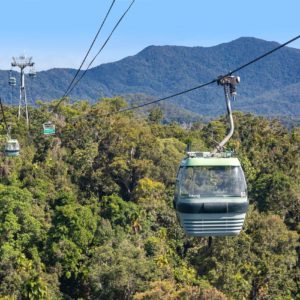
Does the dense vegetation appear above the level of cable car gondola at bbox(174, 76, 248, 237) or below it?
below

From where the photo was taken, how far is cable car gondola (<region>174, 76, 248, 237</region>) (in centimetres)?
959

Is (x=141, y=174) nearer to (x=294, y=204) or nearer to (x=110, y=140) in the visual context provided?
(x=110, y=140)

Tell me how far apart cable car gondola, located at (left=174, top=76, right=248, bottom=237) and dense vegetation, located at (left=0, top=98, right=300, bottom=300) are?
1467 cm

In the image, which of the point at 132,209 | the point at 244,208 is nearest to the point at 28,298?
the point at 132,209

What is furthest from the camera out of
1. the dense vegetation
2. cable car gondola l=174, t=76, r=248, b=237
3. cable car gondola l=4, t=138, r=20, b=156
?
the dense vegetation

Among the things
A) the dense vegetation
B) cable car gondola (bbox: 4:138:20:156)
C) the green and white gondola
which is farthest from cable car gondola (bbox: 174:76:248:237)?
cable car gondola (bbox: 4:138:20:156)

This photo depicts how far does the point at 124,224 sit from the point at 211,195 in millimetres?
23859

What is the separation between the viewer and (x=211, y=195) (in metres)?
9.71

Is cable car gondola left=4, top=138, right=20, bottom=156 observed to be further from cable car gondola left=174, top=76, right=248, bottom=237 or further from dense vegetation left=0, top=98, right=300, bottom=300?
cable car gondola left=174, top=76, right=248, bottom=237

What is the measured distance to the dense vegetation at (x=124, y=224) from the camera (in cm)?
2764

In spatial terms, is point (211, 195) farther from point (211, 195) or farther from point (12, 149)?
point (12, 149)

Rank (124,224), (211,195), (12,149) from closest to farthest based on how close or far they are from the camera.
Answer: (211,195), (12,149), (124,224)

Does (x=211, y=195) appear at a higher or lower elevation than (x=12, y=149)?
lower

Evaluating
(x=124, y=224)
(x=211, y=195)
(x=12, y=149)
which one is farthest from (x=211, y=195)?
(x=124, y=224)
